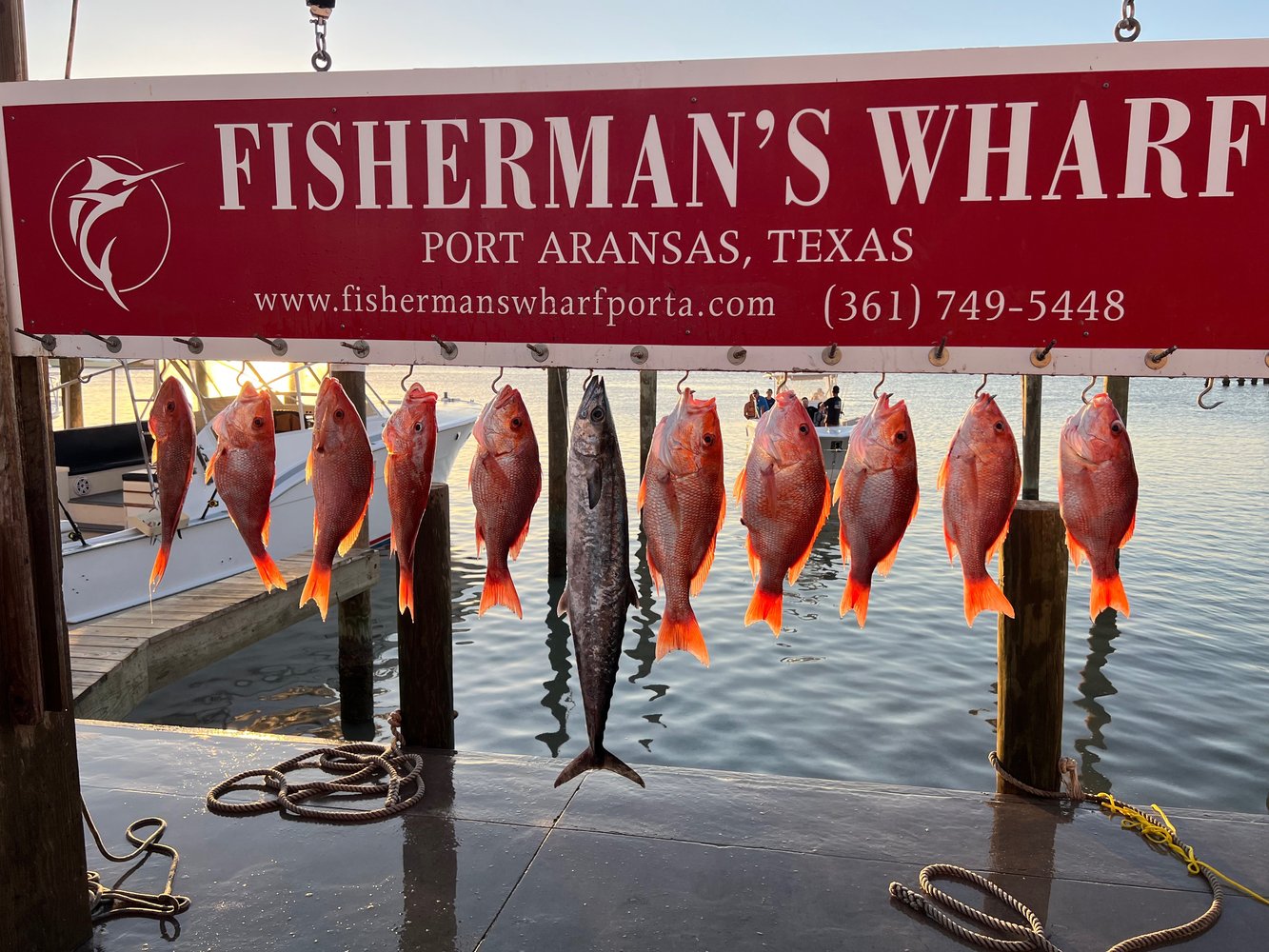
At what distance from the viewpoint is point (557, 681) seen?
11766 mm

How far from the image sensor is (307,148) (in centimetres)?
306

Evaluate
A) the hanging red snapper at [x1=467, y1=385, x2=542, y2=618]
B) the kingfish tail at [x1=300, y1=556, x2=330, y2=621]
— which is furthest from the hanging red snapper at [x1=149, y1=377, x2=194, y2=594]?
the hanging red snapper at [x1=467, y1=385, x2=542, y2=618]

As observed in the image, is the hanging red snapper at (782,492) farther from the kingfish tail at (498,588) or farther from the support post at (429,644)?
the support post at (429,644)

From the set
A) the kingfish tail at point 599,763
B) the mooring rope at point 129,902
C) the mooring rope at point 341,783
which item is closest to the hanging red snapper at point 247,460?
the kingfish tail at point 599,763

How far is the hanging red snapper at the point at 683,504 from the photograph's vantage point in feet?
9.28

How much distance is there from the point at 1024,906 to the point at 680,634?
2.00 m

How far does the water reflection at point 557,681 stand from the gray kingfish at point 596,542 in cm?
574

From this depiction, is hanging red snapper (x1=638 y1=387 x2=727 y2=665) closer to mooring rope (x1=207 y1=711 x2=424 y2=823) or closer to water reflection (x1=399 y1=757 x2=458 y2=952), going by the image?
water reflection (x1=399 y1=757 x2=458 y2=952)

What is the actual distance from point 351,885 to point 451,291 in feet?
8.22

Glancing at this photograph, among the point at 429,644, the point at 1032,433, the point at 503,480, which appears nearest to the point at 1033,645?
the point at 503,480

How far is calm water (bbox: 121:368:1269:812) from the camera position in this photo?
30.5 ft

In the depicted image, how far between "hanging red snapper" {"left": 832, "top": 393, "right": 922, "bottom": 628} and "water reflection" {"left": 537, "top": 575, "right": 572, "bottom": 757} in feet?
20.1

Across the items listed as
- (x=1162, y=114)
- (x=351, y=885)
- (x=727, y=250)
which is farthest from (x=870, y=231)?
(x=351, y=885)

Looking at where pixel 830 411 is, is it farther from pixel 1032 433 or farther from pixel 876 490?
pixel 876 490
